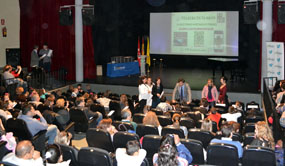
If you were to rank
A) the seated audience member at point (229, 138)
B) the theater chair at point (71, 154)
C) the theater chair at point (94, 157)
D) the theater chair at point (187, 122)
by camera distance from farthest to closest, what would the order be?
the theater chair at point (187, 122)
the seated audience member at point (229, 138)
the theater chair at point (71, 154)
the theater chair at point (94, 157)

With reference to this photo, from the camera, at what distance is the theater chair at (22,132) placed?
7617 mm

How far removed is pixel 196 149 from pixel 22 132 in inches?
137

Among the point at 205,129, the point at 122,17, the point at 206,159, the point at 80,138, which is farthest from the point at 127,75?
the point at 206,159

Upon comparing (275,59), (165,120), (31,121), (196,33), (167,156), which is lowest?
(165,120)

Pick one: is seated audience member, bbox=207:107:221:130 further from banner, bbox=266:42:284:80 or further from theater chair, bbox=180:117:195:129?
banner, bbox=266:42:284:80

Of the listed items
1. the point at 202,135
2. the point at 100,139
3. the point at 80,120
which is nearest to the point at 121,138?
the point at 100,139

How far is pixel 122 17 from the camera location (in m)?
20.8

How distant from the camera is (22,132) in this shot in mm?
7707

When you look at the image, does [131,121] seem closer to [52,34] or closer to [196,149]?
A: [196,149]

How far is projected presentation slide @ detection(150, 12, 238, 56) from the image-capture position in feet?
66.0

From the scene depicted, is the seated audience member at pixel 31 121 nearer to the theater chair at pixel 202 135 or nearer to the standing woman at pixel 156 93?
the theater chair at pixel 202 135

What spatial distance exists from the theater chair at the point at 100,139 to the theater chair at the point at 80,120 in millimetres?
2129

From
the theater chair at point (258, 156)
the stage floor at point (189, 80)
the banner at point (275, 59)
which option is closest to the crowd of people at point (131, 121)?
the theater chair at point (258, 156)

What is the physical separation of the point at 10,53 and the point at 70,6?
3662 mm
